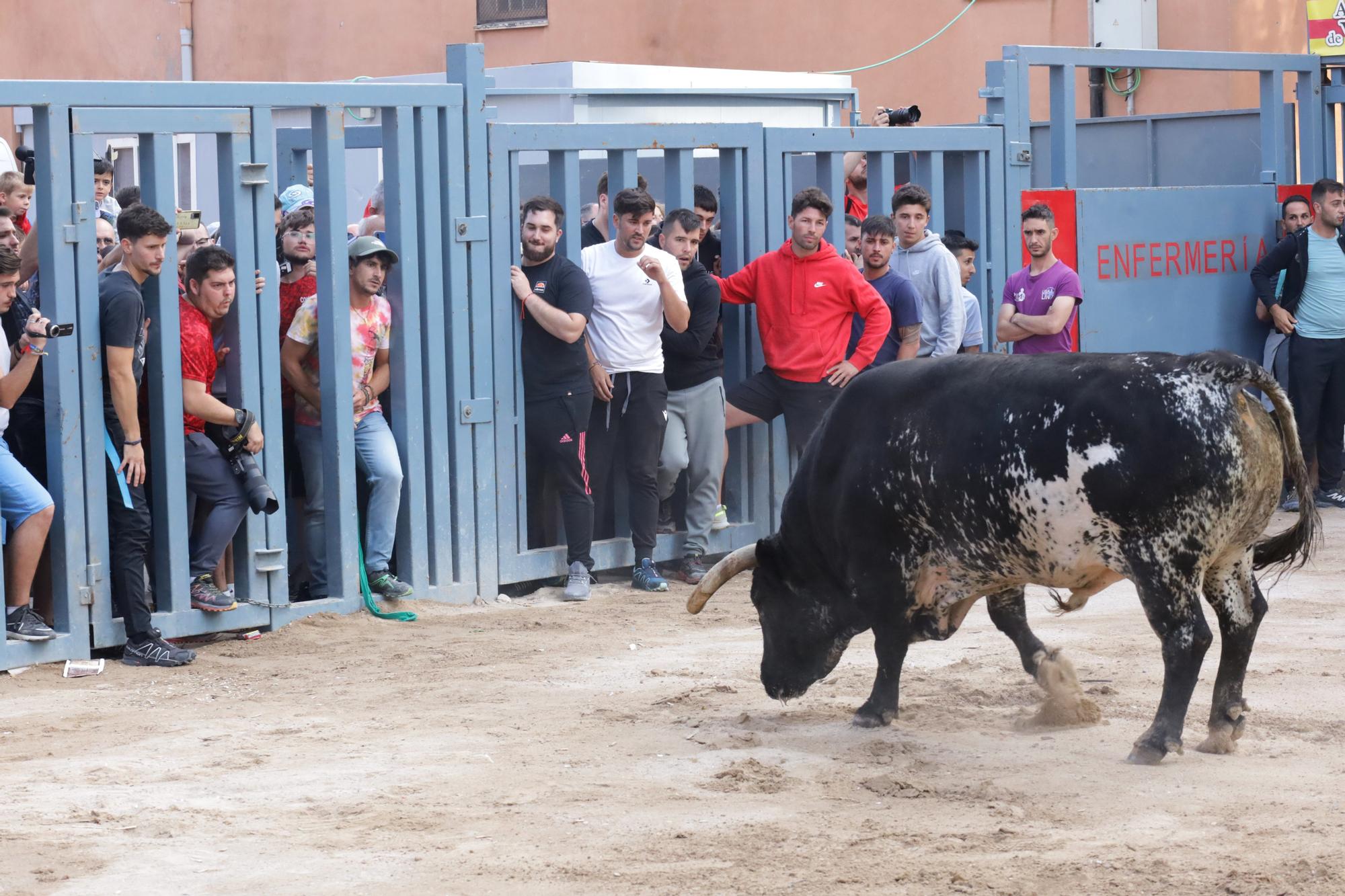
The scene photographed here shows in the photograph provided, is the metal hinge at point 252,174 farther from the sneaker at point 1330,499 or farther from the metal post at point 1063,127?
the sneaker at point 1330,499

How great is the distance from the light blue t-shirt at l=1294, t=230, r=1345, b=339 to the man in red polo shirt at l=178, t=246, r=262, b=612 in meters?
6.83

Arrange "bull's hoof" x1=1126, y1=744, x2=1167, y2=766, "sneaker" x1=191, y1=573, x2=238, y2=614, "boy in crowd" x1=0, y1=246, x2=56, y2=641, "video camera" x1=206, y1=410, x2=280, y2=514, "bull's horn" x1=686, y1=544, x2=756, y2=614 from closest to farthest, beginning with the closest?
"bull's hoof" x1=1126, y1=744, x2=1167, y2=766 < "bull's horn" x1=686, y1=544, x2=756, y2=614 < "boy in crowd" x1=0, y1=246, x2=56, y2=641 < "video camera" x1=206, y1=410, x2=280, y2=514 < "sneaker" x1=191, y1=573, x2=238, y2=614

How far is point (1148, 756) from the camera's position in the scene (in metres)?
5.91

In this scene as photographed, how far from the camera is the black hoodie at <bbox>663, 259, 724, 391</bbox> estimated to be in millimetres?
9289

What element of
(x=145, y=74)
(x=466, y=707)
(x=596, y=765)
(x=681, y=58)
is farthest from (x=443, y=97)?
(x=145, y=74)

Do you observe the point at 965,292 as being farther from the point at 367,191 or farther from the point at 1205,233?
the point at 367,191

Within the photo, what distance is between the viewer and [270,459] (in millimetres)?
8148

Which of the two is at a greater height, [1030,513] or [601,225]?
[601,225]

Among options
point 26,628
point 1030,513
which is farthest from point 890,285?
point 26,628

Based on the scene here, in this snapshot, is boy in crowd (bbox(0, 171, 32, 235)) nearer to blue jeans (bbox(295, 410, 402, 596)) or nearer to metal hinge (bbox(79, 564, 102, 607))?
blue jeans (bbox(295, 410, 402, 596))

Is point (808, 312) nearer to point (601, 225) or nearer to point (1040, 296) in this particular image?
point (601, 225)

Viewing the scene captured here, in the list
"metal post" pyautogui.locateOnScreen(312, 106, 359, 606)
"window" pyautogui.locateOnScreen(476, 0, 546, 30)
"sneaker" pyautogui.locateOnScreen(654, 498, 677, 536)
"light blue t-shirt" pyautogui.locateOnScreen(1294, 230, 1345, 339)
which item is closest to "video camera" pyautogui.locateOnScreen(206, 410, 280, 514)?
"metal post" pyautogui.locateOnScreen(312, 106, 359, 606)

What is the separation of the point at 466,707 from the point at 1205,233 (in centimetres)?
697

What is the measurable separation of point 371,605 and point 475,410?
1085 mm
